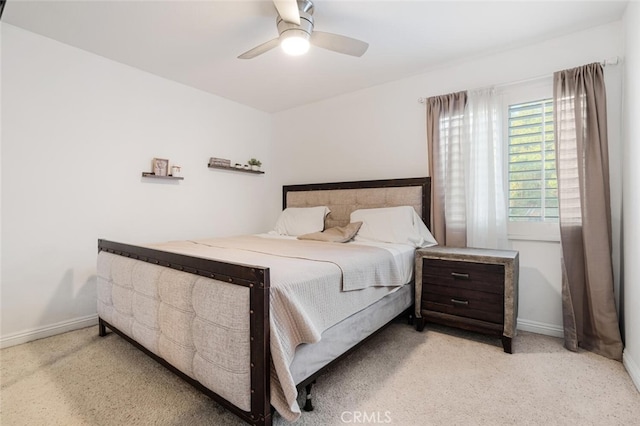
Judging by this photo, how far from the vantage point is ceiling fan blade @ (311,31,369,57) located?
6.66 ft

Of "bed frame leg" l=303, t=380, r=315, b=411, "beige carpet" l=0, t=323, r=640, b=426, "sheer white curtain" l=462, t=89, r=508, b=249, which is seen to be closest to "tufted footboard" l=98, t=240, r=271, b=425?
"beige carpet" l=0, t=323, r=640, b=426

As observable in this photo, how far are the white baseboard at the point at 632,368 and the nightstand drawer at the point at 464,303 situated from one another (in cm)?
71

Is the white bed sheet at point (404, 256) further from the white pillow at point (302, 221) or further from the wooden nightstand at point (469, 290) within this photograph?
the white pillow at point (302, 221)

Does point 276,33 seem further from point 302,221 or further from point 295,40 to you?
point 302,221

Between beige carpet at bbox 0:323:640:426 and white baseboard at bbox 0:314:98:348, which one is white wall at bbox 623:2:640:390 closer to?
beige carpet at bbox 0:323:640:426

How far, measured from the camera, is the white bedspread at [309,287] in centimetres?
129

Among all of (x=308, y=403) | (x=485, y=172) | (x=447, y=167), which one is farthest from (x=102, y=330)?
(x=485, y=172)

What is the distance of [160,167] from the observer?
3.22 m

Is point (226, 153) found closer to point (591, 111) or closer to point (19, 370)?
point (19, 370)

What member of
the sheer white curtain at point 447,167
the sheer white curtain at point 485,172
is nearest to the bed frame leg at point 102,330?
the sheer white curtain at point 447,167

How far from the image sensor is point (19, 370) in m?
1.99

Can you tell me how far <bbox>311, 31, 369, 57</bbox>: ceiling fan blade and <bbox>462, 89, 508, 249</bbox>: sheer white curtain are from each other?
136cm

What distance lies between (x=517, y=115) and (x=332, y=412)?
2.78 metres

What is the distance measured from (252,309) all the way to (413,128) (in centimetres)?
272
